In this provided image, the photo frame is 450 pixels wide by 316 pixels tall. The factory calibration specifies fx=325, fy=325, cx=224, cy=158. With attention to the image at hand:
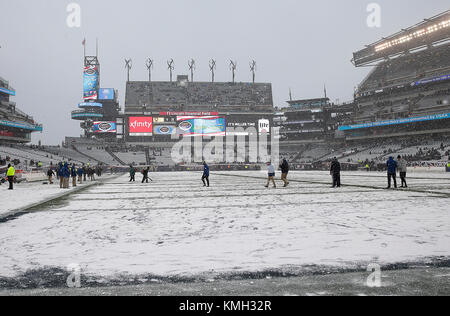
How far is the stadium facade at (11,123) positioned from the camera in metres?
56.7

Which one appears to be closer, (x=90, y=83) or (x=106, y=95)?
(x=90, y=83)

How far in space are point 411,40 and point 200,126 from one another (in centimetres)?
4472

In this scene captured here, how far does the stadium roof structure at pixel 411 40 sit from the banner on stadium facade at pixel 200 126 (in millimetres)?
32935

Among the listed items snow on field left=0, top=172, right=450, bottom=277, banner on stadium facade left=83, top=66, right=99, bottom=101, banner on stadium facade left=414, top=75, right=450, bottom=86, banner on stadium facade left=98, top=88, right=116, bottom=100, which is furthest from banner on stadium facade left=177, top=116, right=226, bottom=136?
snow on field left=0, top=172, right=450, bottom=277

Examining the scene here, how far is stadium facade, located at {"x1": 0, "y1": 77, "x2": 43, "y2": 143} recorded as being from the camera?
186 ft

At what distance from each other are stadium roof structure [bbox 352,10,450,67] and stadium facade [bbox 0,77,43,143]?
67725 mm

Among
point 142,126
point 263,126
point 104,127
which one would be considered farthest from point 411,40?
point 104,127

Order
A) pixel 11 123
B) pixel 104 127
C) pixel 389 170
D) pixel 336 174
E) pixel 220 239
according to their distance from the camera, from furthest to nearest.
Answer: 1. pixel 104 127
2. pixel 11 123
3. pixel 336 174
4. pixel 389 170
5. pixel 220 239

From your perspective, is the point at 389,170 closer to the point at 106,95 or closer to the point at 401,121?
the point at 401,121

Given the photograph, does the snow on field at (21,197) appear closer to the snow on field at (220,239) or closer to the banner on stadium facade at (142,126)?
the snow on field at (220,239)

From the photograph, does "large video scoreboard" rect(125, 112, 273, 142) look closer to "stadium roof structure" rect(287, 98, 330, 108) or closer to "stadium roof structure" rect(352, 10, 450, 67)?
"stadium roof structure" rect(287, 98, 330, 108)

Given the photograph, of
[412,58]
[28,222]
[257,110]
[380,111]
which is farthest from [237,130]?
[28,222]

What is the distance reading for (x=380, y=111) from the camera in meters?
64.1

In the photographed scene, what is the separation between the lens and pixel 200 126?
75.1 meters
